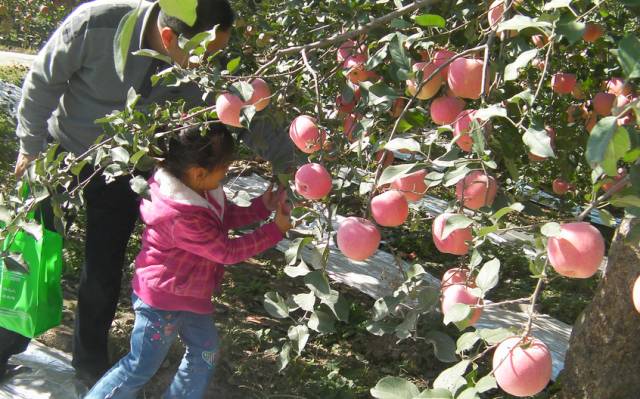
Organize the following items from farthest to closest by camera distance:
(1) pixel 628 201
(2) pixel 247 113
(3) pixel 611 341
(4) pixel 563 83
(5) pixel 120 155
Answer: (3) pixel 611 341
(4) pixel 563 83
(5) pixel 120 155
(2) pixel 247 113
(1) pixel 628 201

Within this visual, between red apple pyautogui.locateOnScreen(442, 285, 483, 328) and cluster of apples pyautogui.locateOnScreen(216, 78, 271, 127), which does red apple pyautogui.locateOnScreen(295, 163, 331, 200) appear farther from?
red apple pyautogui.locateOnScreen(442, 285, 483, 328)

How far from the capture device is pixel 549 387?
9.21 ft

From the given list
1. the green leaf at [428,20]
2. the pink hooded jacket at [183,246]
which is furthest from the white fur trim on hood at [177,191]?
the green leaf at [428,20]

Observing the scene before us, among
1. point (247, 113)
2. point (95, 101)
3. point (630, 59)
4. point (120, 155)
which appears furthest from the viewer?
point (95, 101)

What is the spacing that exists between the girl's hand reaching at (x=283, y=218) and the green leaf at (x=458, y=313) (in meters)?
1.03

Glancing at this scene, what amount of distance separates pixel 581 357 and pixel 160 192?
1575 millimetres

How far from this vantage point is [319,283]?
4.53 ft

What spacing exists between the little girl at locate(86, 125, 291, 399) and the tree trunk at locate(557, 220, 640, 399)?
1.14 meters

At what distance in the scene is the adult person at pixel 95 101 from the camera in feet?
7.05

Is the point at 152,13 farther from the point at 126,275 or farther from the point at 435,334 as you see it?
the point at 126,275

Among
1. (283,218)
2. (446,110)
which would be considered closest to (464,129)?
(446,110)

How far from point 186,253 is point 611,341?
146 cm

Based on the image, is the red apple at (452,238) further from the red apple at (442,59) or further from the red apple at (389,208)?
the red apple at (442,59)

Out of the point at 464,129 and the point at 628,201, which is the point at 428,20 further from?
the point at 628,201
